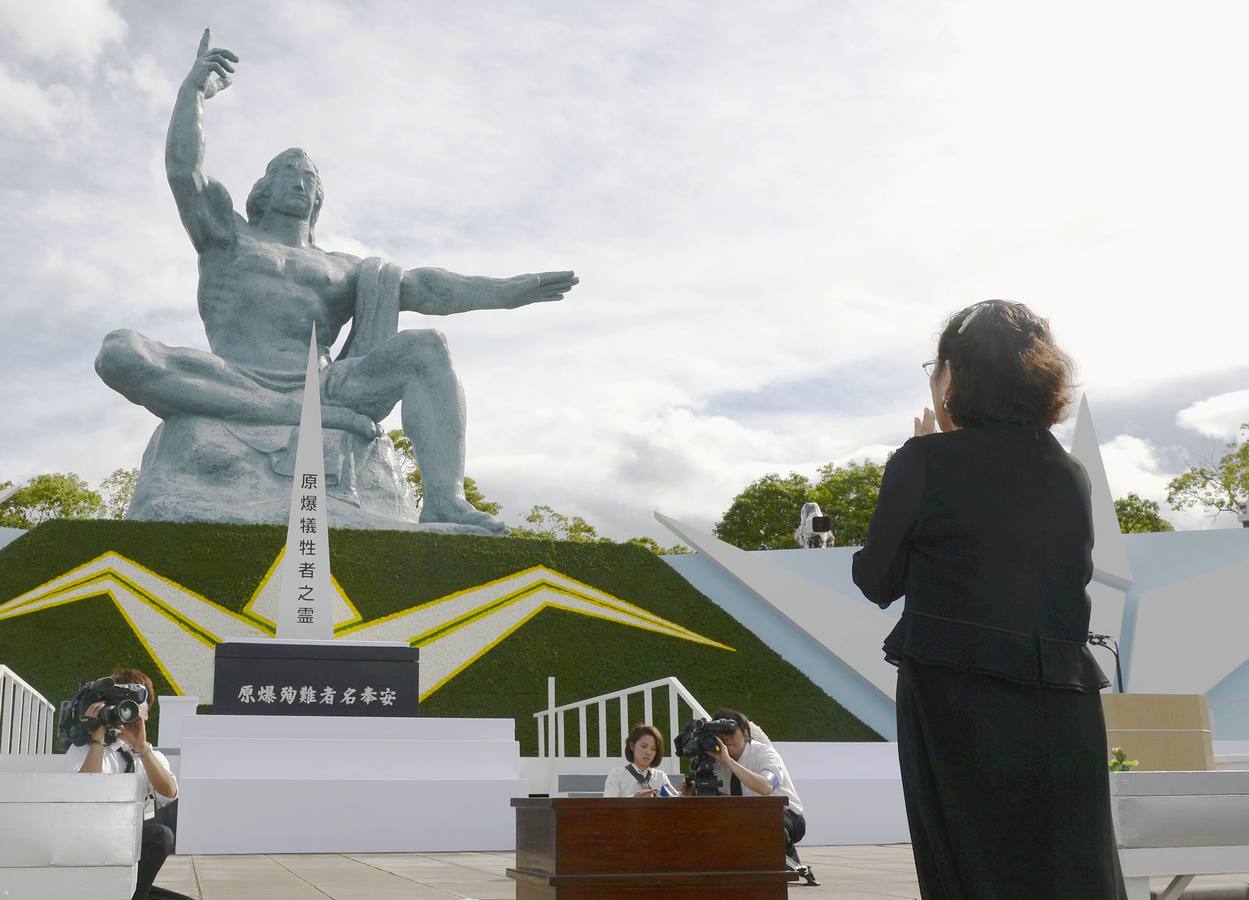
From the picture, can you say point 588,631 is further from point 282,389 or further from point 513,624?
point 282,389

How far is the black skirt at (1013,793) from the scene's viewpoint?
181 cm

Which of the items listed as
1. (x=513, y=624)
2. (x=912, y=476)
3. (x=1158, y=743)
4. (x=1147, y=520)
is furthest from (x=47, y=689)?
(x=1147, y=520)

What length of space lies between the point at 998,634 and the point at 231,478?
1455 cm

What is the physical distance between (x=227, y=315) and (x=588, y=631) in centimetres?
650

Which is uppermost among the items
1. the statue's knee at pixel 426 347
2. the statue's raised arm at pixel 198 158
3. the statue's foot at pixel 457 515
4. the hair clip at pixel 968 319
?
the statue's raised arm at pixel 198 158

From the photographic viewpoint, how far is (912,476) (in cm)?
194

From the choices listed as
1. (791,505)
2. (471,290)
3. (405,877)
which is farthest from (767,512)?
(405,877)

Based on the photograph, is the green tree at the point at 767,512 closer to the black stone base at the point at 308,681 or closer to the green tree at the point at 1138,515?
the green tree at the point at 1138,515

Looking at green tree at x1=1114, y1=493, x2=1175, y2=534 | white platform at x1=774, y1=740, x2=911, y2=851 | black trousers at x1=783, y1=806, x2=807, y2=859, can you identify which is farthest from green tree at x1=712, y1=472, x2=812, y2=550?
black trousers at x1=783, y1=806, x2=807, y2=859

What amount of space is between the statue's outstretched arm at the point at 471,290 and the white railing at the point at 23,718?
306 inches

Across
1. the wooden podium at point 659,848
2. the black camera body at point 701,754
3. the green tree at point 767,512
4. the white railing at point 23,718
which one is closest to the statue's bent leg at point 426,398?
the white railing at point 23,718

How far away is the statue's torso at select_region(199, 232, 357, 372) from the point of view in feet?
53.3

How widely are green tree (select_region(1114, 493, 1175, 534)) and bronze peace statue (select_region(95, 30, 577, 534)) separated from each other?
20.4m

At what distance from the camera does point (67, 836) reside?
3.16 meters
